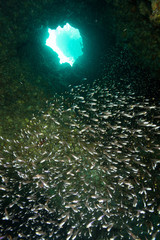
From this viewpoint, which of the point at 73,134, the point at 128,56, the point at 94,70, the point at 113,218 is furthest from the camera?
the point at 94,70

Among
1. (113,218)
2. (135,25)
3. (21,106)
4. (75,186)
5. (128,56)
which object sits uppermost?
(135,25)

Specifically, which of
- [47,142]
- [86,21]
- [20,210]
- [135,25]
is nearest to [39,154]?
[47,142]

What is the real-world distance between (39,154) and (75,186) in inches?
90.1

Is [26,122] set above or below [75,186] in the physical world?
above

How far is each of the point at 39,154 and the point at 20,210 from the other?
315 cm

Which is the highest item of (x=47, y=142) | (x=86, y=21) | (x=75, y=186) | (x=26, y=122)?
(x=86, y=21)

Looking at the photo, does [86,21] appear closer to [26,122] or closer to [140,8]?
[140,8]

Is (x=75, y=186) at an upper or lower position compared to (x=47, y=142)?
lower

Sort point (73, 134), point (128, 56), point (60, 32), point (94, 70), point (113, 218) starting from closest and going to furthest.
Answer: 1. point (113, 218)
2. point (73, 134)
3. point (128, 56)
4. point (94, 70)
5. point (60, 32)

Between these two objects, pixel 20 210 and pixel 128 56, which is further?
pixel 128 56

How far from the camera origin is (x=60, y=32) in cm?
3375

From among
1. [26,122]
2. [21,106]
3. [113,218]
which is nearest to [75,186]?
[113,218]

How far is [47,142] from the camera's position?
7234 millimetres

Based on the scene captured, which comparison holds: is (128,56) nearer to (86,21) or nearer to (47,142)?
(86,21)
